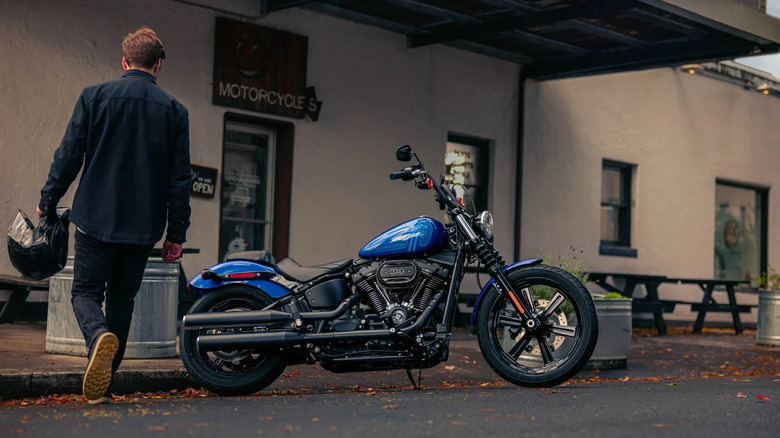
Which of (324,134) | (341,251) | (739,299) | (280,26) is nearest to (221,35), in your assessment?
(280,26)

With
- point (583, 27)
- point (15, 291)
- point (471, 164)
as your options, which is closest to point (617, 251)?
point (471, 164)

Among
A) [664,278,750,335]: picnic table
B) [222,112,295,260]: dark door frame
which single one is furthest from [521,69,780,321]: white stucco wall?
[222,112,295,260]: dark door frame

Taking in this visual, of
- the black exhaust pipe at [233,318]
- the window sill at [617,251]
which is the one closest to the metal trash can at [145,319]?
the black exhaust pipe at [233,318]

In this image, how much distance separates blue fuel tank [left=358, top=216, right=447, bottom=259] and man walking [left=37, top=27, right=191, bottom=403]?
133cm

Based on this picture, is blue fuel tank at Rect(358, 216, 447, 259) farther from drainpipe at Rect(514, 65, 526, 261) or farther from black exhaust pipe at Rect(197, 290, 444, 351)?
drainpipe at Rect(514, 65, 526, 261)

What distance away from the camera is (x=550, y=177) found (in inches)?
589

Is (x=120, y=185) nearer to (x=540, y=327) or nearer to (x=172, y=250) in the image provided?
(x=172, y=250)

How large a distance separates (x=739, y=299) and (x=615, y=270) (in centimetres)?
384

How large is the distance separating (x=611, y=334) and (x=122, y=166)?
5.15 metres

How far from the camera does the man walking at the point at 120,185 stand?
19.0 feet

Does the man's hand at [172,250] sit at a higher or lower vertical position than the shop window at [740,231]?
lower

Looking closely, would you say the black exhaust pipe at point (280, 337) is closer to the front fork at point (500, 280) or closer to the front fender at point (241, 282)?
the front fender at point (241, 282)

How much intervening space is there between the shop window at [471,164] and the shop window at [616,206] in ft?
8.47

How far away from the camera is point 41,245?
6027 mm
